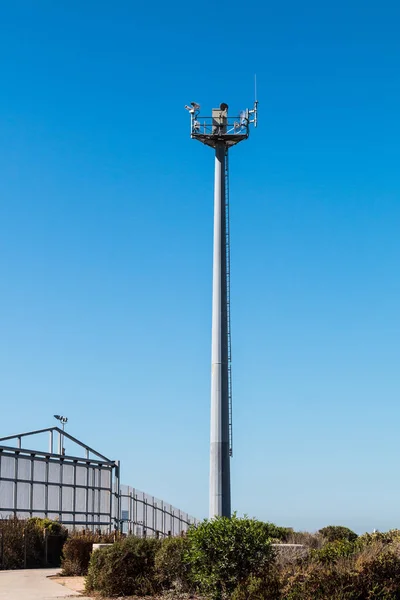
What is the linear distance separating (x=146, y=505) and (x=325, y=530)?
9.96 m

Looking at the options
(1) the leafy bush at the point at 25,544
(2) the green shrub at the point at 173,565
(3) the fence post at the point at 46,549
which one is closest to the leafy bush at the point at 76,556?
(1) the leafy bush at the point at 25,544

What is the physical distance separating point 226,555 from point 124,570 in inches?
137

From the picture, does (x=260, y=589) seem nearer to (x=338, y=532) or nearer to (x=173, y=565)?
(x=173, y=565)

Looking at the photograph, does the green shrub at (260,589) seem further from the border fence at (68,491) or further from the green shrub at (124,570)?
the border fence at (68,491)

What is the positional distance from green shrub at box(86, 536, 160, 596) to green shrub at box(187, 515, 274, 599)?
2.38 m

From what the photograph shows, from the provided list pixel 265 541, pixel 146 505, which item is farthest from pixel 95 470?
pixel 265 541

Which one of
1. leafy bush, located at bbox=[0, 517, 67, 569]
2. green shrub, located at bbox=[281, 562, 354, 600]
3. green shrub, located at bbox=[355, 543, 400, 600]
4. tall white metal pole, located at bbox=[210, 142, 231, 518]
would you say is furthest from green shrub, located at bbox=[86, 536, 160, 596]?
tall white metal pole, located at bbox=[210, 142, 231, 518]

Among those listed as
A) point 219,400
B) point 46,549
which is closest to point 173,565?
point 46,549

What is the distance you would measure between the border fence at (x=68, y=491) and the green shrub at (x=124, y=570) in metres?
10.4

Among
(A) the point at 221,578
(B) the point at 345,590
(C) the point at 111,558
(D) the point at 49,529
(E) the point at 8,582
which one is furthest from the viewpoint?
(D) the point at 49,529

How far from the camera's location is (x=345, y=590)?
14.3 m

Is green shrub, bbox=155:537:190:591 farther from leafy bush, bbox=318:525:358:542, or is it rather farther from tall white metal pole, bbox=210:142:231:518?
leafy bush, bbox=318:525:358:542

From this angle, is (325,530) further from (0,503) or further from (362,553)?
(362,553)

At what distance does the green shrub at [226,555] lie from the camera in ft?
52.1
